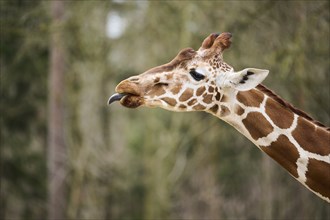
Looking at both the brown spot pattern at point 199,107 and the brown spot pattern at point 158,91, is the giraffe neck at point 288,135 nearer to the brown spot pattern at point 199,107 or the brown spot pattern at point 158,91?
the brown spot pattern at point 199,107

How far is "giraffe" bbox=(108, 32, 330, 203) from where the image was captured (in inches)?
226

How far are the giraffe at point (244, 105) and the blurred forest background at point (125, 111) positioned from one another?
4123 mm

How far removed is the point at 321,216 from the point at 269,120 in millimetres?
7704

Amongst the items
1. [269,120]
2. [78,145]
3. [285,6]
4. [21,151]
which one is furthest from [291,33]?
[21,151]

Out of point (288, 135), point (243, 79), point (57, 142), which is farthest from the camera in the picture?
point (57, 142)

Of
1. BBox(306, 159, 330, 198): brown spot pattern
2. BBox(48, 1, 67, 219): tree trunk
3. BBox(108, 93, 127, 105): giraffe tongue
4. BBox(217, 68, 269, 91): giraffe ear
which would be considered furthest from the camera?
BBox(48, 1, 67, 219): tree trunk

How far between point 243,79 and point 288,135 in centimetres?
75

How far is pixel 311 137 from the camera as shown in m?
5.78

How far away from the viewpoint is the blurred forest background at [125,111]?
1136 centimetres

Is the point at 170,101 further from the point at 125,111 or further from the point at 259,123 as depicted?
the point at 125,111

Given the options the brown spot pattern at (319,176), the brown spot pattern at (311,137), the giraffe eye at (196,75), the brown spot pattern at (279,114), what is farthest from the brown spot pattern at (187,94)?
the brown spot pattern at (319,176)

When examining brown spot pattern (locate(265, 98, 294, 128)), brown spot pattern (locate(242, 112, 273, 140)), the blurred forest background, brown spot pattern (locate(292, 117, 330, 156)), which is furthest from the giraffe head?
the blurred forest background

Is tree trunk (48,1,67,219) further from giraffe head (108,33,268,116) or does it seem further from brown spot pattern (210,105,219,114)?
brown spot pattern (210,105,219,114)

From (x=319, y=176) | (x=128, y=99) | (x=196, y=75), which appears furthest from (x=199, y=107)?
Answer: (x=319, y=176)
